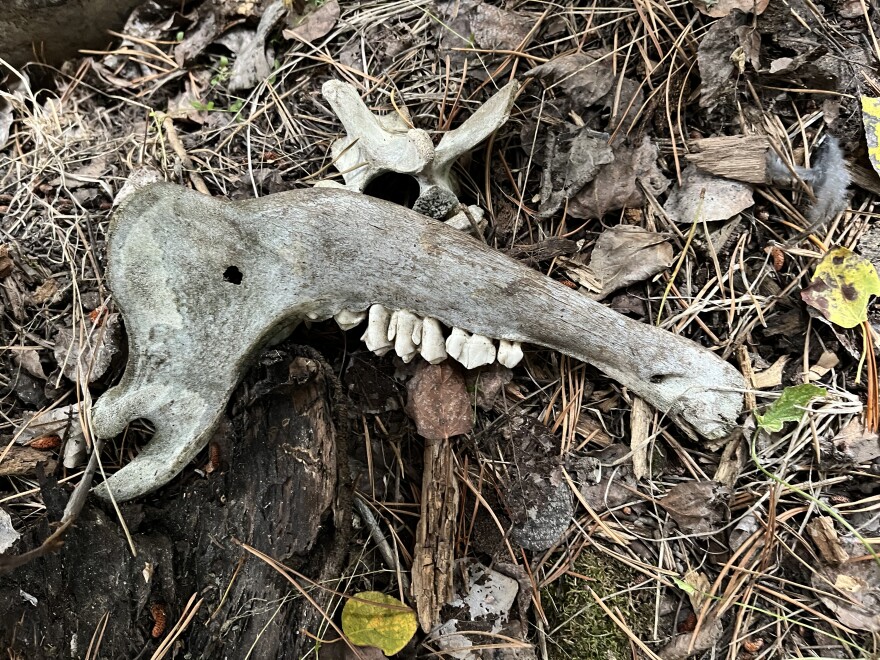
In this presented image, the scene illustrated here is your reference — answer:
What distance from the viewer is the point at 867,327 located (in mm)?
2066

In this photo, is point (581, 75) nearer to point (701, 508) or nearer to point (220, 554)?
point (701, 508)

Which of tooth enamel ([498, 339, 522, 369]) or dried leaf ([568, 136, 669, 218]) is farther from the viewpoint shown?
dried leaf ([568, 136, 669, 218])

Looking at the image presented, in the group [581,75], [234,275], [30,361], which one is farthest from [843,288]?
[30,361]

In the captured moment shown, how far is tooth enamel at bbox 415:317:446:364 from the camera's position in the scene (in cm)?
214

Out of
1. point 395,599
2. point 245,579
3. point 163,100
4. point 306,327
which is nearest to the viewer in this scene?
point 245,579

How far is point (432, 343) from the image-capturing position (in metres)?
2.14

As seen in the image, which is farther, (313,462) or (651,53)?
(651,53)

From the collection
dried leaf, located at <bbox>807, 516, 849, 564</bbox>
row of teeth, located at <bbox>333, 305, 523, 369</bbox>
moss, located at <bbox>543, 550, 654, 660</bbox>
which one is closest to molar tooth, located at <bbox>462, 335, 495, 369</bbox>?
row of teeth, located at <bbox>333, 305, 523, 369</bbox>

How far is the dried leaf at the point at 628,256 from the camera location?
2.25m

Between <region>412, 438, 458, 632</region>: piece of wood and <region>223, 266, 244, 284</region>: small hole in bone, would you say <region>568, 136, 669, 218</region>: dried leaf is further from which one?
<region>223, 266, 244, 284</region>: small hole in bone

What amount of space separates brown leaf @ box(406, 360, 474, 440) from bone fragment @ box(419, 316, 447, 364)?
0.24ft

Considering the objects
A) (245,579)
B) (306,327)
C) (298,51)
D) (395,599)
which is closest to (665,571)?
(395,599)

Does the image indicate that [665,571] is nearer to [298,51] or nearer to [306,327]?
[306,327]

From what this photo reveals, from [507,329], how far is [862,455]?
137 centimetres
